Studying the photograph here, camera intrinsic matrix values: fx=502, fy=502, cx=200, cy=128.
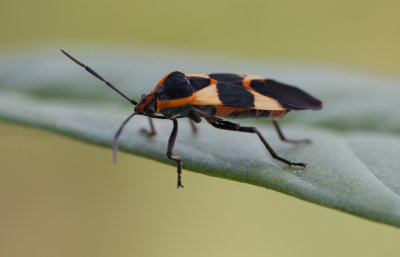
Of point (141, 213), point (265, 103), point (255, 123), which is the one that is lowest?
point (141, 213)

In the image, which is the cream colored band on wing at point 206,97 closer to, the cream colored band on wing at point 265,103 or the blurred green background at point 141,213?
the cream colored band on wing at point 265,103

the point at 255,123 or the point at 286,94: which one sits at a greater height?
the point at 286,94

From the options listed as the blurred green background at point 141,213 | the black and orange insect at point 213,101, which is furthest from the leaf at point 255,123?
the blurred green background at point 141,213

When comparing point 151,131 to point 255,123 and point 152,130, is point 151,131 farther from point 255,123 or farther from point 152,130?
point 255,123

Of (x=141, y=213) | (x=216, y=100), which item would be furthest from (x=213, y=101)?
(x=141, y=213)

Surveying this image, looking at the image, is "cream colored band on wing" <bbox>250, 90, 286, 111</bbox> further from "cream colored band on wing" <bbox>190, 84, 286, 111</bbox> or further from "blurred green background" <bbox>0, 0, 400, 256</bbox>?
"blurred green background" <bbox>0, 0, 400, 256</bbox>

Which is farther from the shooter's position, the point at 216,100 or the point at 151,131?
the point at 151,131

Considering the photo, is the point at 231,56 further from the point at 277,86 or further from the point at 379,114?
the point at 379,114
